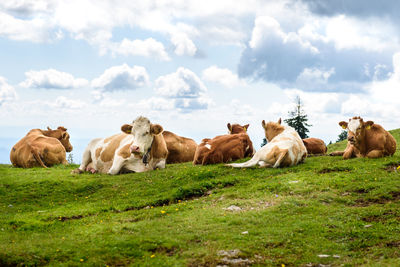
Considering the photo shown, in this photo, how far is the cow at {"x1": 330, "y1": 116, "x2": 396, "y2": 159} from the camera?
1803cm

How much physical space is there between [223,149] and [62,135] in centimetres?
1387

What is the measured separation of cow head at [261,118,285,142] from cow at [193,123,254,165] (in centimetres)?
99

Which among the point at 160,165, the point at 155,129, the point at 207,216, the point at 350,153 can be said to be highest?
the point at 155,129

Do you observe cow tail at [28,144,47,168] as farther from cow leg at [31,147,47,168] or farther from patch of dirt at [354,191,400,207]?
patch of dirt at [354,191,400,207]

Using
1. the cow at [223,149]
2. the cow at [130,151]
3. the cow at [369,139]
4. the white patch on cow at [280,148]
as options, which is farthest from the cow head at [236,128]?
the cow at [369,139]

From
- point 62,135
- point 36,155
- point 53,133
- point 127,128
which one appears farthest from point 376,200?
point 53,133

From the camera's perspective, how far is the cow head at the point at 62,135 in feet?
96.6

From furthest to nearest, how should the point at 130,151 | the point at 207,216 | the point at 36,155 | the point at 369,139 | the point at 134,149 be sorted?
the point at 36,155 → the point at 130,151 → the point at 134,149 → the point at 369,139 → the point at 207,216

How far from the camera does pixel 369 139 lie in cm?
1831

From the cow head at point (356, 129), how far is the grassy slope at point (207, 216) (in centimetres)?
95

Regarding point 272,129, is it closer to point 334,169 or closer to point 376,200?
point 334,169

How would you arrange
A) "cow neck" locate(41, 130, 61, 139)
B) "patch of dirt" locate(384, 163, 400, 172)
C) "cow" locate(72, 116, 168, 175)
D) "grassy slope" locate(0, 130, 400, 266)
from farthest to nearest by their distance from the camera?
"cow neck" locate(41, 130, 61, 139) → "cow" locate(72, 116, 168, 175) → "patch of dirt" locate(384, 163, 400, 172) → "grassy slope" locate(0, 130, 400, 266)

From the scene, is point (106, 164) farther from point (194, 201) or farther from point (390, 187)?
point (390, 187)

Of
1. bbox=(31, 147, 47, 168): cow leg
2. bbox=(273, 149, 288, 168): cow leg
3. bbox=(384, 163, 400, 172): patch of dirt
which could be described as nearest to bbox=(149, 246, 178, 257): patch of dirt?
bbox=(273, 149, 288, 168): cow leg
